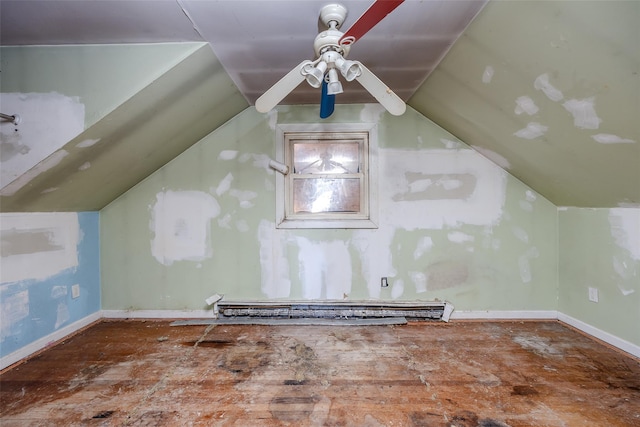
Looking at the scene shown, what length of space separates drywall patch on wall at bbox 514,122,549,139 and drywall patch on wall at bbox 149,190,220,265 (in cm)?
276

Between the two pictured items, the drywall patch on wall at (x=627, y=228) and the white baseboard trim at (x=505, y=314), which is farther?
the white baseboard trim at (x=505, y=314)

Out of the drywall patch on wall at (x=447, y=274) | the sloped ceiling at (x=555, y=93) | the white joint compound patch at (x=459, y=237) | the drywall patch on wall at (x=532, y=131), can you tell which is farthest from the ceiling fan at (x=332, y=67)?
the drywall patch on wall at (x=447, y=274)

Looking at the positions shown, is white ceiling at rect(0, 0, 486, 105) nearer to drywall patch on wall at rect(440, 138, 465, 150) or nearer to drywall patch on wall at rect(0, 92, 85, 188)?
drywall patch on wall at rect(0, 92, 85, 188)

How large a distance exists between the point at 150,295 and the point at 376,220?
246cm

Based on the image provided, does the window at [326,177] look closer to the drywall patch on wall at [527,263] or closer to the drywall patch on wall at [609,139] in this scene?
the drywall patch on wall at [527,263]

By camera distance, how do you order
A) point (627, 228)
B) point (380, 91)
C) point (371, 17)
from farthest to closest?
point (627, 228)
point (380, 91)
point (371, 17)

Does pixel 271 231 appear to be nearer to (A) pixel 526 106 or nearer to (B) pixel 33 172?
(B) pixel 33 172

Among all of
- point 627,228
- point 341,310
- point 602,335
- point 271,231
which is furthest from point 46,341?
point 627,228

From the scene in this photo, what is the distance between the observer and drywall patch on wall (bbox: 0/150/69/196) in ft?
5.85

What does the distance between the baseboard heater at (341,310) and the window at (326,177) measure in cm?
80

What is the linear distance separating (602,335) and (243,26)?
11.8 feet

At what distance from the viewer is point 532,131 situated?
2053 mm

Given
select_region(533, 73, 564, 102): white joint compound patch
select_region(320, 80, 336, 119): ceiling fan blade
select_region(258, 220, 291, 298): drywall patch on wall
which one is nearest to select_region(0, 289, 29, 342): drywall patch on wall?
select_region(258, 220, 291, 298): drywall patch on wall

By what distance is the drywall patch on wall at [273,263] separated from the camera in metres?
2.87
